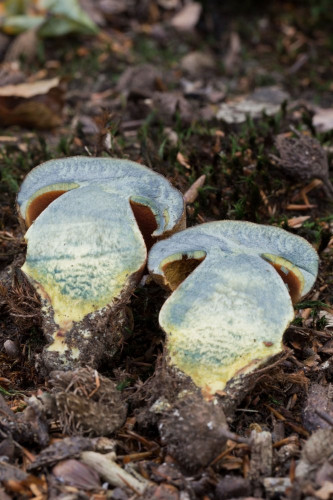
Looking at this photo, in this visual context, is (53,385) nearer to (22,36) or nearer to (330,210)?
(330,210)

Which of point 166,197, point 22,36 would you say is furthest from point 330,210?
point 22,36

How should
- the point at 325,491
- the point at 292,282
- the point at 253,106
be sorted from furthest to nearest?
the point at 253,106
the point at 292,282
the point at 325,491

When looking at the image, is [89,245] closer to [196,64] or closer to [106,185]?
[106,185]

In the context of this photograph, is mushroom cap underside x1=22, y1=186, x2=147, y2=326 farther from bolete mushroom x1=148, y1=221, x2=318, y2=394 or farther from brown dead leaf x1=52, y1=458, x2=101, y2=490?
brown dead leaf x1=52, y1=458, x2=101, y2=490

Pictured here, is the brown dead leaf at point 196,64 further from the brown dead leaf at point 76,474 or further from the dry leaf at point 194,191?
the brown dead leaf at point 76,474

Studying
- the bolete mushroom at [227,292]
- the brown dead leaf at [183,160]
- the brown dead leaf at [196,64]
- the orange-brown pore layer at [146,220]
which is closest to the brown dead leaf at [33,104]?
the brown dead leaf at [183,160]

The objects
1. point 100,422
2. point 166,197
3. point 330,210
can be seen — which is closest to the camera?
point 100,422

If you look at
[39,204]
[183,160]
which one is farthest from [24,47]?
[39,204]
